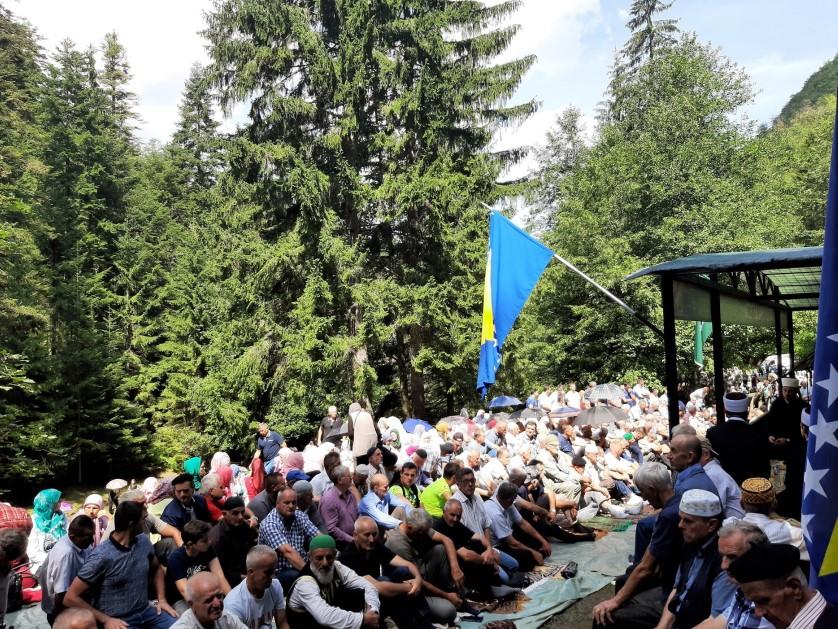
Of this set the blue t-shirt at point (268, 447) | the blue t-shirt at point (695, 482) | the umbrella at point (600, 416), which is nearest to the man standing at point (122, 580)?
the blue t-shirt at point (695, 482)

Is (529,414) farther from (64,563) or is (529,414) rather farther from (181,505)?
(64,563)

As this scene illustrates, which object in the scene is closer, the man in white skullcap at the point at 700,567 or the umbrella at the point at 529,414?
the man in white skullcap at the point at 700,567

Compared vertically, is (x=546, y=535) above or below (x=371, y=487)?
below

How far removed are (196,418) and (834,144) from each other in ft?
81.8

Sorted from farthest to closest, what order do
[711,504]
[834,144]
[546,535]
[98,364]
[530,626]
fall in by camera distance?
[98,364] → [546,535] → [530,626] → [711,504] → [834,144]

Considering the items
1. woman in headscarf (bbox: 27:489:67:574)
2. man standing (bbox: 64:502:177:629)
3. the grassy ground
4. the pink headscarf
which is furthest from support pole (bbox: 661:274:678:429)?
woman in headscarf (bbox: 27:489:67:574)

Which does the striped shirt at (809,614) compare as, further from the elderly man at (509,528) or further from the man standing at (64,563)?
the elderly man at (509,528)

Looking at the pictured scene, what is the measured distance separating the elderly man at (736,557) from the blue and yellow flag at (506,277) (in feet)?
16.6

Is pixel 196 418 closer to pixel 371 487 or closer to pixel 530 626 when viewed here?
pixel 371 487

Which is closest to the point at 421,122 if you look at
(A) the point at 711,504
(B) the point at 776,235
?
(B) the point at 776,235

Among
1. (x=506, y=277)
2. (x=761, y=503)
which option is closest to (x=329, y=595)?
(x=761, y=503)

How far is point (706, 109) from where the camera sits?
23.9 meters

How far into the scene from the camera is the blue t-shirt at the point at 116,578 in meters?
4.21

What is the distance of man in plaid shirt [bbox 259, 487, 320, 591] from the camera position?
504 centimetres
